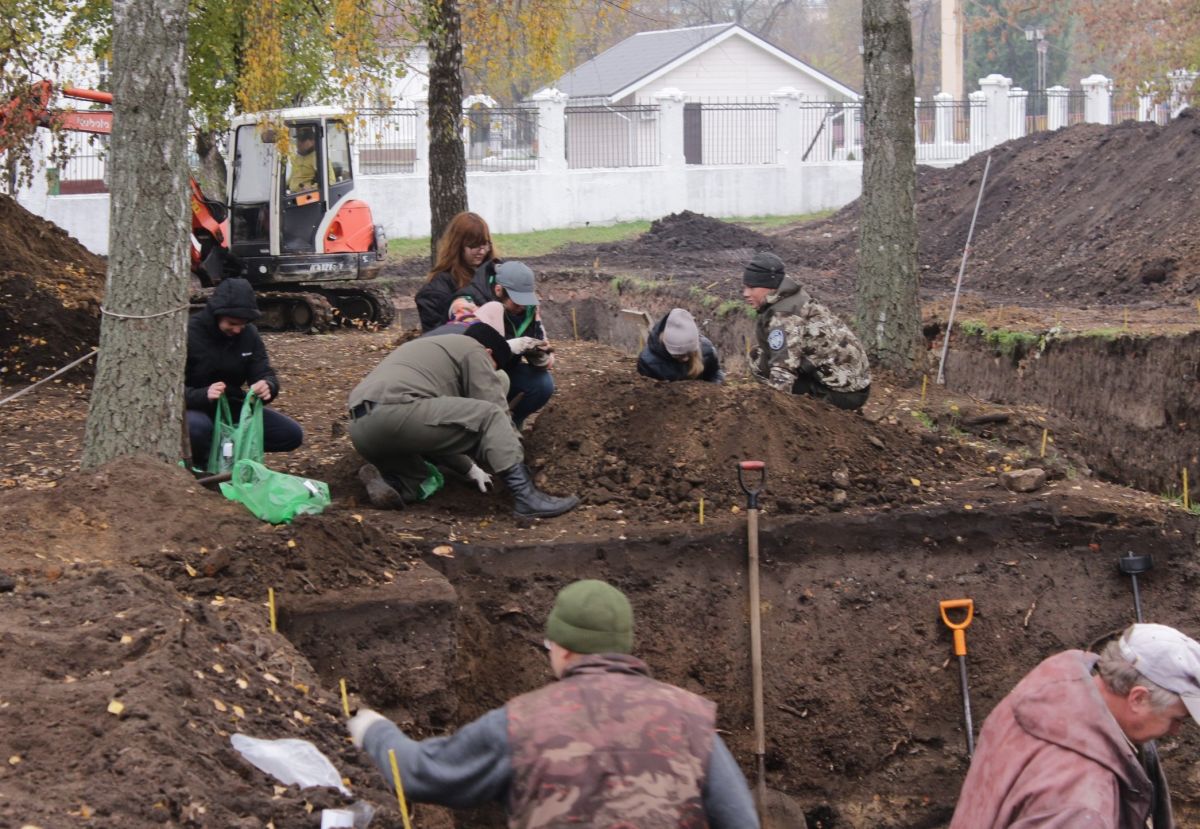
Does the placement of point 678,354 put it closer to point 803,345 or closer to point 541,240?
point 803,345

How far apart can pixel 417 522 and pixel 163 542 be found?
5.32 feet

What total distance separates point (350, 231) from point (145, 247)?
1040 centimetres

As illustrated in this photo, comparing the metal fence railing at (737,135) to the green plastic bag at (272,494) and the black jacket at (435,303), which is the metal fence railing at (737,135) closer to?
the black jacket at (435,303)

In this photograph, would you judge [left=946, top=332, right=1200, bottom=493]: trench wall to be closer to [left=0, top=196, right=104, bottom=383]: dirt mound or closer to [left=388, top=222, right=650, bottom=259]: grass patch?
[left=0, top=196, right=104, bottom=383]: dirt mound

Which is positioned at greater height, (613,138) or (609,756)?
(613,138)

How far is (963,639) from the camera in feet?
24.2

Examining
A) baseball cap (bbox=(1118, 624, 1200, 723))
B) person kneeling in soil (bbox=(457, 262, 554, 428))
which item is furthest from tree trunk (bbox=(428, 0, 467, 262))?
baseball cap (bbox=(1118, 624, 1200, 723))

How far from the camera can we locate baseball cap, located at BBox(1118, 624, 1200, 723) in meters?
3.71

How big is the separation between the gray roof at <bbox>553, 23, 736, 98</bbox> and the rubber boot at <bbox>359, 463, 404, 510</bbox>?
→ 30959mm

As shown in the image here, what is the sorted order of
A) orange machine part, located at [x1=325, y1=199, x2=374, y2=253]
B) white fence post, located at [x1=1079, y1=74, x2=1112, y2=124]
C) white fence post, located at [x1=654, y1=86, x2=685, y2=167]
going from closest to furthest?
orange machine part, located at [x1=325, y1=199, x2=374, y2=253] → white fence post, located at [x1=654, y1=86, x2=685, y2=167] → white fence post, located at [x1=1079, y1=74, x2=1112, y2=124]

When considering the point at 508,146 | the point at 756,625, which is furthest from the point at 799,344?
the point at 508,146

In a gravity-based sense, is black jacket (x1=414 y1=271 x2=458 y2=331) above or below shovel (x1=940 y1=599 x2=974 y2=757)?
above

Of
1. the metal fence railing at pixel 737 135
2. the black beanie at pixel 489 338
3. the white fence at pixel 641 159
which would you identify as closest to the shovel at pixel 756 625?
the black beanie at pixel 489 338

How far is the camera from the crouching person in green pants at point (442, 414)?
7188mm
